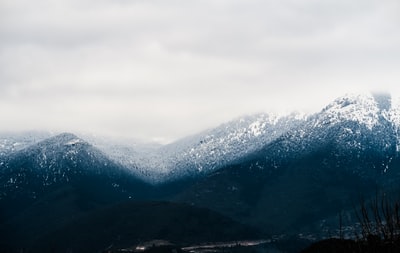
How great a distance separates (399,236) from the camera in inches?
2014

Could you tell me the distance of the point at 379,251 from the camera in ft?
178

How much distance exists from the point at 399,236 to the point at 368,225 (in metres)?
2.40

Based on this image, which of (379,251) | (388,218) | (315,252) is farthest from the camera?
(315,252)

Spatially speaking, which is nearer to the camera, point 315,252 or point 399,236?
point 399,236

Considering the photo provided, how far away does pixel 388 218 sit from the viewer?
50844 millimetres

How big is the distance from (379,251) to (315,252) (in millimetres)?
125847

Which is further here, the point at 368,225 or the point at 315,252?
the point at 315,252

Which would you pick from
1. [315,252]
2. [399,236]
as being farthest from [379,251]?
[315,252]

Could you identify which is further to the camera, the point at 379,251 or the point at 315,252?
the point at 315,252

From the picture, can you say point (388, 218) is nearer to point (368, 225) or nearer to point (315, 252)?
point (368, 225)

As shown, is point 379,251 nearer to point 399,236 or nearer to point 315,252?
point 399,236

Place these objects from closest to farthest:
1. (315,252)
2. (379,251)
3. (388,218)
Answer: (388,218), (379,251), (315,252)

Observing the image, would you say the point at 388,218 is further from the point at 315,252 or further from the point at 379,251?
the point at 315,252

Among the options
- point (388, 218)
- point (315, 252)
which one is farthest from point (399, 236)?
point (315, 252)
